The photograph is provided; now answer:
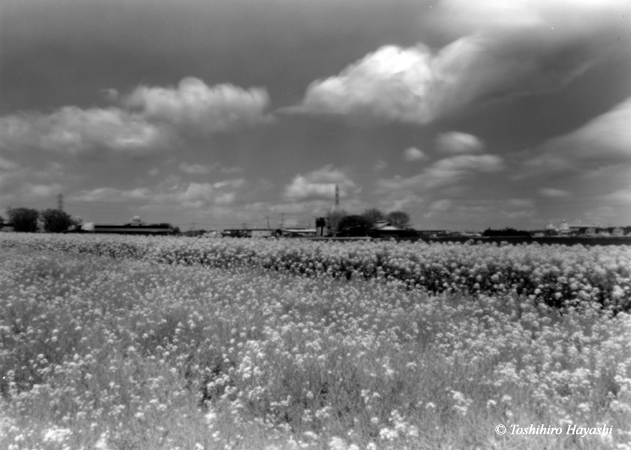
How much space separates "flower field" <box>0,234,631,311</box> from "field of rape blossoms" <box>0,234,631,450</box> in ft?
0.21

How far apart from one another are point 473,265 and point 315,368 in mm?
6336

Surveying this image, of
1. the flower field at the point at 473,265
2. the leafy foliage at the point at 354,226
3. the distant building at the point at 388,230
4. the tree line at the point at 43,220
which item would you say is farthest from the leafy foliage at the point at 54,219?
the distant building at the point at 388,230

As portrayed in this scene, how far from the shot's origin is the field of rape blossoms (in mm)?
3459

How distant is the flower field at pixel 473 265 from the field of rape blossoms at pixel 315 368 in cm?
7

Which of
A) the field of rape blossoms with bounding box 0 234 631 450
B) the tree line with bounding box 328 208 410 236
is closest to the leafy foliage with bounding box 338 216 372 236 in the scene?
the tree line with bounding box 328 208 410 236

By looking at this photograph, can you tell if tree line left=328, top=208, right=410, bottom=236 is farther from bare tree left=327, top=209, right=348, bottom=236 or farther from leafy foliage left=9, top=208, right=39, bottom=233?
leafy foliage left=9, top=208, right=39, bottom=233

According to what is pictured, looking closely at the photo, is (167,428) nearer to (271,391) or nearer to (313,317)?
(271,391)

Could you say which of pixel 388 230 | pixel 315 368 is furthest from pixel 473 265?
pixel 388 230

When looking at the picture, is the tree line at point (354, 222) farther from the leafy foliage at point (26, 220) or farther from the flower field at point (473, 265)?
the leafy foliage at point (26, 220)

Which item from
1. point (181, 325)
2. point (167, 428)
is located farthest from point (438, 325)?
point (167, 428)

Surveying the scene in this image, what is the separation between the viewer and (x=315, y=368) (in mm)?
4594

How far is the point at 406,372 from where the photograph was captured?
14.5 ft

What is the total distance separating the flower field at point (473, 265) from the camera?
8.25 meters

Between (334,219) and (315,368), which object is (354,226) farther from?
(315,368)
